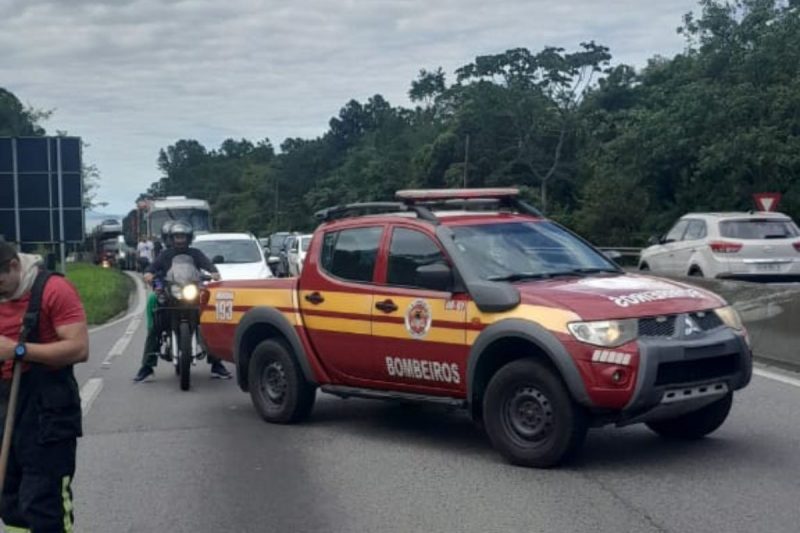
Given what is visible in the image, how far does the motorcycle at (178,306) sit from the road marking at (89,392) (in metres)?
0.79

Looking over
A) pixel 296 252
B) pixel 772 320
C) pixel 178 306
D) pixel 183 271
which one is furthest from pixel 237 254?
pixel 296 252

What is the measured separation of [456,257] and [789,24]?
34438 mm

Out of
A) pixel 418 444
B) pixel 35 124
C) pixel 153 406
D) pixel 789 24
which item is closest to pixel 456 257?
pixel 418 444

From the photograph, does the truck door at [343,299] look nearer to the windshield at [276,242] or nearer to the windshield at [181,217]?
the windshield at [181,217]

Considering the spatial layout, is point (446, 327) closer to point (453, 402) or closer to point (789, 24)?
point (453, 402)

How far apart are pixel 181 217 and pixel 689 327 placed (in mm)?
38877

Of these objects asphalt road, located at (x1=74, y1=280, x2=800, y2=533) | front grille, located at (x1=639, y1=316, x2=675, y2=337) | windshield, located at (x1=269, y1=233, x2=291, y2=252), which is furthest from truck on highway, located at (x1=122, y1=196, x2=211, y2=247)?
front grille, located at (x1=639, y1=316, x2=675, y2=337)

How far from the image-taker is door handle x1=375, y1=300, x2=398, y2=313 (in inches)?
366

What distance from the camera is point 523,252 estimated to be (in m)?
9.28

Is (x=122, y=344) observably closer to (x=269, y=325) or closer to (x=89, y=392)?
(x=89, y=392)

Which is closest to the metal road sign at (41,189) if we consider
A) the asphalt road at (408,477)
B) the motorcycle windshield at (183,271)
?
the motorcycle windshield at (183,271)

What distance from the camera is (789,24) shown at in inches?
1582

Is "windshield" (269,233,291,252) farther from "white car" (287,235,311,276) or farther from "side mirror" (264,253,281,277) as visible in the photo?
"side mirror" (264,253,281,277)

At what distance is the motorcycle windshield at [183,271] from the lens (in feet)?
44.5
